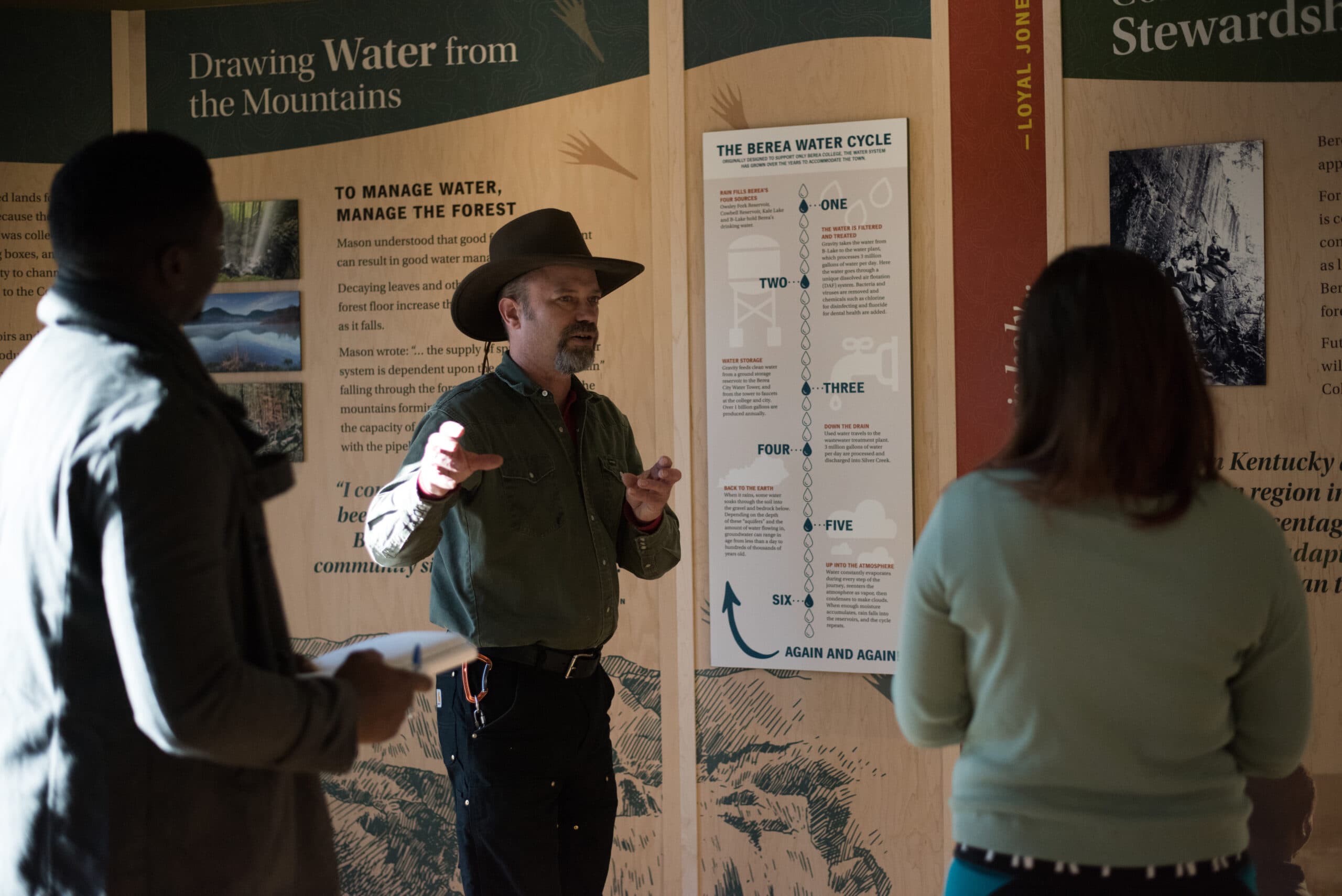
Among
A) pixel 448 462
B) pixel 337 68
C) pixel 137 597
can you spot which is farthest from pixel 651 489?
pixel 337 68

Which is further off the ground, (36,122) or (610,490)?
(36,122)

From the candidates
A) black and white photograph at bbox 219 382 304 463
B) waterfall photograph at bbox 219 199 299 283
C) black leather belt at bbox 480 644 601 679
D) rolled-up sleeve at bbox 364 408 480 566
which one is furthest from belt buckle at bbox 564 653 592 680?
waterfall photograph at bbox 219 199 299 283

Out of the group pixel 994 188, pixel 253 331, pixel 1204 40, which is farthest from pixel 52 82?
pixel 1204 40

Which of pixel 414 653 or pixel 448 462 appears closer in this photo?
pixel 414 653

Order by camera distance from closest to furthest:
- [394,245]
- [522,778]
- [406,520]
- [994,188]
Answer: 1. [406,520]
2. [522,778]
3. [994,188]
4. [394,245]

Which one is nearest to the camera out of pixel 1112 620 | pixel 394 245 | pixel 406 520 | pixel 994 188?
pixel 1112 620

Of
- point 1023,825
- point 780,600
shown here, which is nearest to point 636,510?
point 780,600

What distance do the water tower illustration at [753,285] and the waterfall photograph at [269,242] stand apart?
1.45m

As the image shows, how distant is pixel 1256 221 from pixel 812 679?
1824 mm

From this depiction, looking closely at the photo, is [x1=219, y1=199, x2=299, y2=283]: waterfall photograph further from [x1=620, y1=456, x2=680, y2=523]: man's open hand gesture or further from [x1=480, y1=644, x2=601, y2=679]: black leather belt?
[x1=480, y1=644, x2=601, y2=679]: black leather belt

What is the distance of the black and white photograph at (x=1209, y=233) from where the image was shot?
3.07m

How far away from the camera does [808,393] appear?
3.31m

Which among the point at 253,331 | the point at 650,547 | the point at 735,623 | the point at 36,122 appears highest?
the point at 36,122

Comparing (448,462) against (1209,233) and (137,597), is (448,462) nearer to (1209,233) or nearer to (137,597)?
(137,597)
